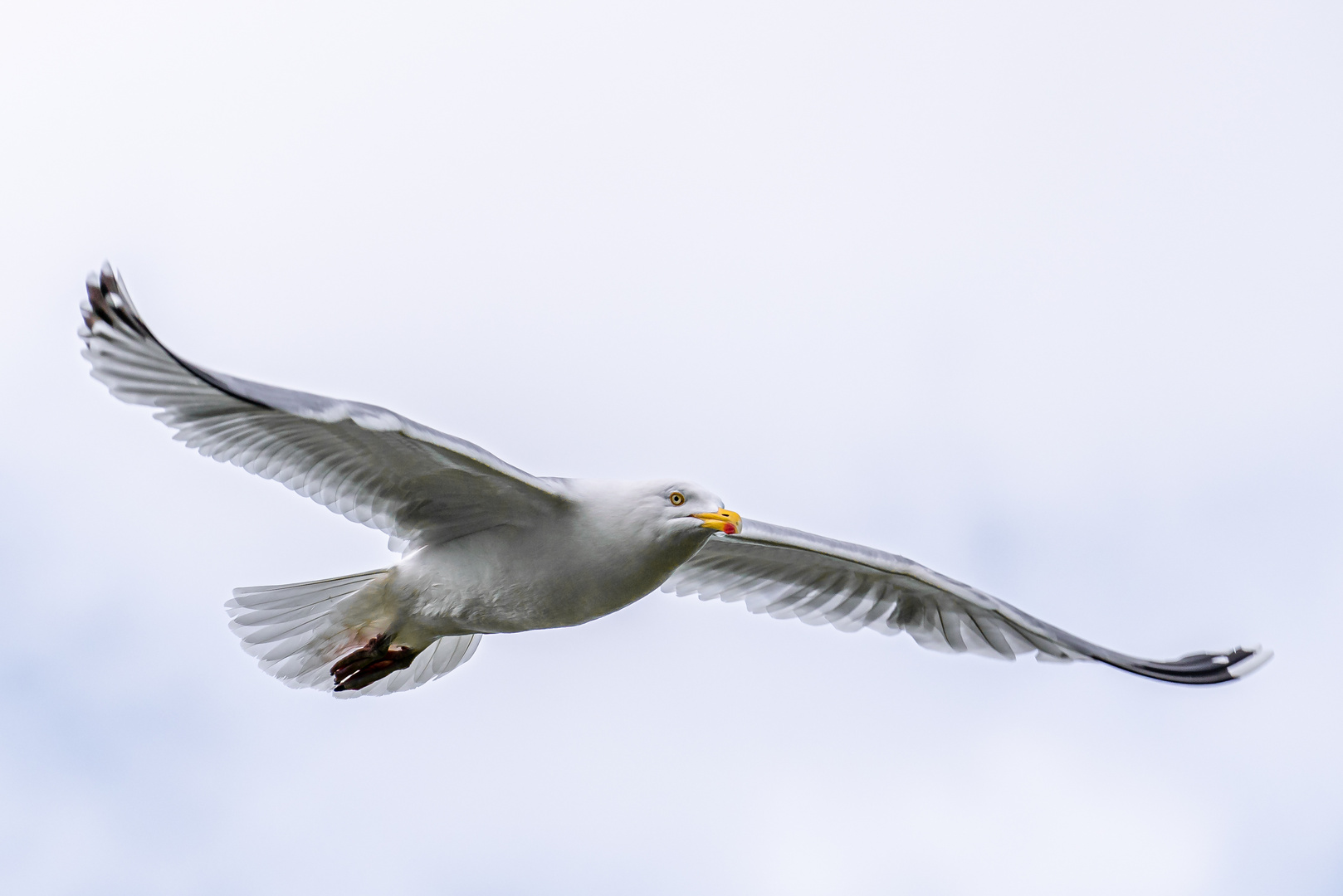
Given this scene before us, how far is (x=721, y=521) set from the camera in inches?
293

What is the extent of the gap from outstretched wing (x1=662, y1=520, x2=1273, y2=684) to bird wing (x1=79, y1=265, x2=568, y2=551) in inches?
69.8

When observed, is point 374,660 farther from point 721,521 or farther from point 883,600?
point 883,600

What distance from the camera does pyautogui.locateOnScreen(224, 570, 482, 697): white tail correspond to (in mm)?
8484

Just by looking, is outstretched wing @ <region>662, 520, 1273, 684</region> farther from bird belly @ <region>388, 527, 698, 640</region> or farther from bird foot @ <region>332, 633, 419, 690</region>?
bird foot @ <region>332, 633, 419, 690</region>

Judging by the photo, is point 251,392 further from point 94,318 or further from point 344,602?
point 344,602

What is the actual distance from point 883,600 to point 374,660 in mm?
3394

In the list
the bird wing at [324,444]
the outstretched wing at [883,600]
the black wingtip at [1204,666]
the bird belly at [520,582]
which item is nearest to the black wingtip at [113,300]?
the bird wing at [324,444]

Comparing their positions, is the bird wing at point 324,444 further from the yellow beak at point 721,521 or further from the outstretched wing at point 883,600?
the outstretched wing at point 883,600

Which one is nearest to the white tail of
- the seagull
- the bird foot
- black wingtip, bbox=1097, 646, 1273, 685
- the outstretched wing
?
the seagull

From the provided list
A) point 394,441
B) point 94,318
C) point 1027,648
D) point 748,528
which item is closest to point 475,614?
point 394,441

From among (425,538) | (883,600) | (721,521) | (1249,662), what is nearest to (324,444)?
(425,538)

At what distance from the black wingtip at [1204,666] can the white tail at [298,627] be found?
14.4 ft

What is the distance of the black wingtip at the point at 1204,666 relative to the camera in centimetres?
902

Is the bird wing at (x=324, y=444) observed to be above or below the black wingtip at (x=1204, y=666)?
below
